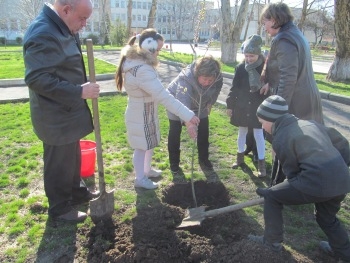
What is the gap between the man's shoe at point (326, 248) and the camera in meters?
2.80

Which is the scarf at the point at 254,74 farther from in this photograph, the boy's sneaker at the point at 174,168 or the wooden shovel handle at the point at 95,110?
the wooden shovel handle at the point at 95,110

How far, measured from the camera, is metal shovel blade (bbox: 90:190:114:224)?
3.13 m

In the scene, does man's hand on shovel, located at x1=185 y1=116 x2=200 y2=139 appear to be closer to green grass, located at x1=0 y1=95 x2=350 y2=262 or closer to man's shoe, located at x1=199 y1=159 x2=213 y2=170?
green grass, located at x1=0 y1=95 x2=350 y2=262

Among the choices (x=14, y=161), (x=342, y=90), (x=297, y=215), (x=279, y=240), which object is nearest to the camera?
(x=279, y=240)

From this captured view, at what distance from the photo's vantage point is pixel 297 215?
11.3 ft

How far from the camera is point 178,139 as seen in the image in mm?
4449

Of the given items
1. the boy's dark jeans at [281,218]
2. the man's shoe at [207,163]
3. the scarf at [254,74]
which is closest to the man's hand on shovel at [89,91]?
the boy's dark jeans at [281,218]

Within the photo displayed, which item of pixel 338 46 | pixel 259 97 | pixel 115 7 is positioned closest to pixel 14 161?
pixel 259 97

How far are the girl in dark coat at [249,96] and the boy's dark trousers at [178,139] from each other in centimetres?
40

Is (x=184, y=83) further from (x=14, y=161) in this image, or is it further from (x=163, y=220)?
(x=14, y=161)

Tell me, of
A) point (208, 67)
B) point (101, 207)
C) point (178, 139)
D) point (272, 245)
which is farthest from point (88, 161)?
point (272, 245)

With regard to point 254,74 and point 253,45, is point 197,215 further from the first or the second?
point 253,45

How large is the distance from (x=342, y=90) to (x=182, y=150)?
685 centimetres

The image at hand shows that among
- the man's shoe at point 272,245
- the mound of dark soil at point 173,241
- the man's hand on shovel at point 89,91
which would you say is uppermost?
the man's hand on shovel at point 89,91
